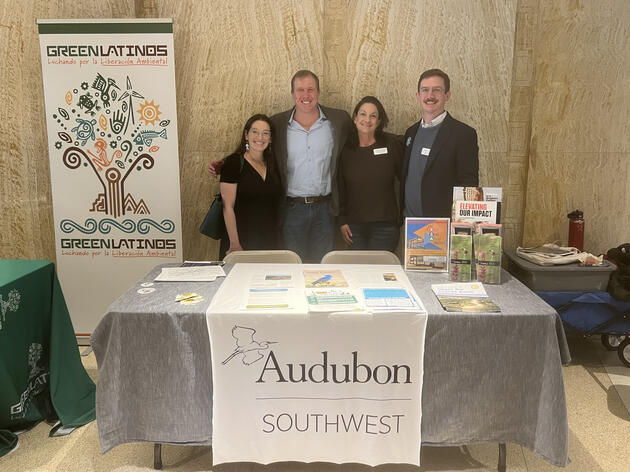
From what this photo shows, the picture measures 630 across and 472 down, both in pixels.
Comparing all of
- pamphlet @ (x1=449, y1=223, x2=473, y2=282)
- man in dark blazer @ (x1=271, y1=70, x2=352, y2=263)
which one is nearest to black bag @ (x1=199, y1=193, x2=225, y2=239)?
man in dark blazer @ (x1=271, y1=70, x2=352, y2=263)

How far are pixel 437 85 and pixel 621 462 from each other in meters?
2.33

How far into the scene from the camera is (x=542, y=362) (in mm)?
2223

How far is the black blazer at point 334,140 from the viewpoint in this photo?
12.4ft

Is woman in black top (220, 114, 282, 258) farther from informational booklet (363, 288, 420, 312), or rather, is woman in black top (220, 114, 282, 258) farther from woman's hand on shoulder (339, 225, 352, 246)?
informational booklet (363, 288, 420, 312)

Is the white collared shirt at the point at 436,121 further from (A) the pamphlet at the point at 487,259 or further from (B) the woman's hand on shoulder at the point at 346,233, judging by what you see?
(A) the pamphlet at the point at 487,259

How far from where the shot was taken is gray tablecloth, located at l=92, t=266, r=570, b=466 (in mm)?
2213

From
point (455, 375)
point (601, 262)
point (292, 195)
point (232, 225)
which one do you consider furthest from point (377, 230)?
point (455, 375)

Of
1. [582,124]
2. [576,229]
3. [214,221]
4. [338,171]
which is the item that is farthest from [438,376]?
[582,124]

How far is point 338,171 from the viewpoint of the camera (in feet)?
12.5

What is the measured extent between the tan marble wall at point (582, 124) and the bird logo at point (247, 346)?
263 cm

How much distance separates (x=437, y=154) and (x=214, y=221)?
1.54 m

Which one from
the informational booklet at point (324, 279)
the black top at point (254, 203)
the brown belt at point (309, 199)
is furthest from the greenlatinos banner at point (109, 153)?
the informational booklet at point (324, 279)

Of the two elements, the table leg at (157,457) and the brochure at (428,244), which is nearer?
the table leg at (157,457)

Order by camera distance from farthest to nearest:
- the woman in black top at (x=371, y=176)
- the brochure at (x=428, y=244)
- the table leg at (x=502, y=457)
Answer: the woman in black top at (x=371, y=176) < the brochure at (x=428, y=244) < the table leg at (x=502, y=457)
